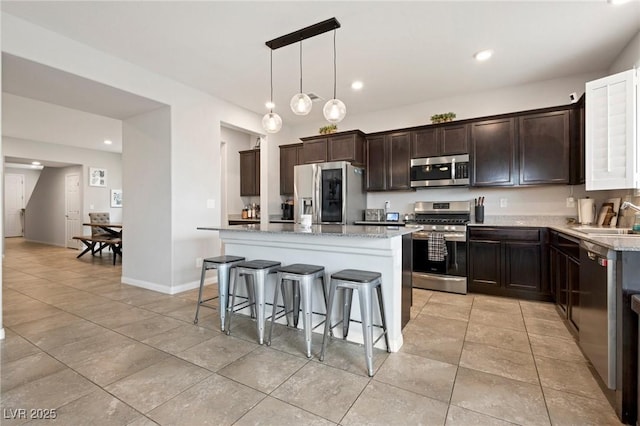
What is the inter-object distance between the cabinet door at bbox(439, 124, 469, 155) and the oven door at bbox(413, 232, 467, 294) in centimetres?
122

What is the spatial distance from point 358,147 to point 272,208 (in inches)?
80.1

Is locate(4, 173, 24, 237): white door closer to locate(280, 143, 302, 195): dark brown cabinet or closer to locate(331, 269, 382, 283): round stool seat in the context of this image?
locate(280, 143, 302, 195): dark brown cabinet

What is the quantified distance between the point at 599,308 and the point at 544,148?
259 cm

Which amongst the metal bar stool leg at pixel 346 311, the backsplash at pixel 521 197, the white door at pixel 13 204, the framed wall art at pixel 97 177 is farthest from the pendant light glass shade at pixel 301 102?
the white door at pixel 13 204

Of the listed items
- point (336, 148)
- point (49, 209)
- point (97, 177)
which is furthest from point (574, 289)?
point (49, 209)

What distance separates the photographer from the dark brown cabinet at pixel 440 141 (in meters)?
4.09

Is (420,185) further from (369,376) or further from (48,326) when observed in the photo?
(48,326)

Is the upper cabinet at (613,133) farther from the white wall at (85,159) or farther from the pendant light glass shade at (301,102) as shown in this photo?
the white wall at (85,159)

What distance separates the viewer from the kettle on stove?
3363 mm

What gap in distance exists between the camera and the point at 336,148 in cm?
484

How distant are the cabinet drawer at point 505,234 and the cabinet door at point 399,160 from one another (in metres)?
1.19

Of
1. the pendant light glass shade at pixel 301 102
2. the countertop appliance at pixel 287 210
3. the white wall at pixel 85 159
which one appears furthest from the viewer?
the white wall at pixel 85 159

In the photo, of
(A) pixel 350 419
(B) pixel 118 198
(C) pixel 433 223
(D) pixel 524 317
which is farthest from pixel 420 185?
(B) pixel 118 198

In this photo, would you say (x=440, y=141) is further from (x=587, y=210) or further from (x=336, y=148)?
(x=587, y=210)
